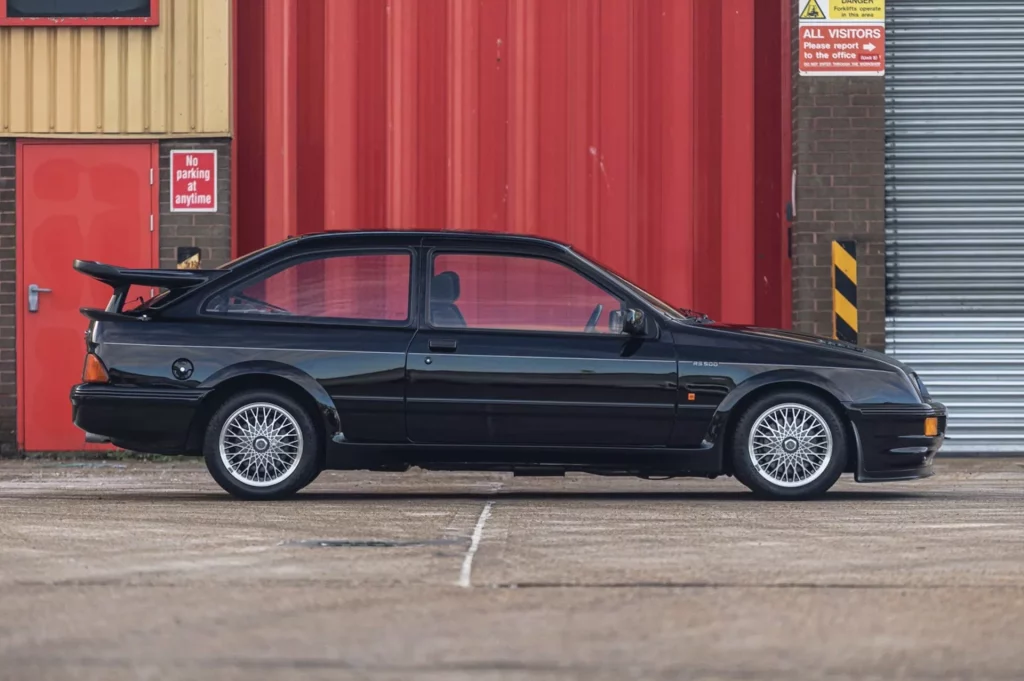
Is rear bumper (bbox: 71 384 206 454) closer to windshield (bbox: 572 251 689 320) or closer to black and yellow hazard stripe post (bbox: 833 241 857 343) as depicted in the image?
windshield (bbox: 572 251 689 320)

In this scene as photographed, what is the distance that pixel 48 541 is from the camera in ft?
23.1

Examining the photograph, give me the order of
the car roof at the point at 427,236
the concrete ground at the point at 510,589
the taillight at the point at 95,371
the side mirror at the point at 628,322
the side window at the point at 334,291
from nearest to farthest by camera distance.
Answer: the concrete ground at the point at 510,589 → the side mirror at the point at 628,322 → the taillight at the point at 95,371 → the side window at the point at 334,291 → the car roof at the point at 427,236

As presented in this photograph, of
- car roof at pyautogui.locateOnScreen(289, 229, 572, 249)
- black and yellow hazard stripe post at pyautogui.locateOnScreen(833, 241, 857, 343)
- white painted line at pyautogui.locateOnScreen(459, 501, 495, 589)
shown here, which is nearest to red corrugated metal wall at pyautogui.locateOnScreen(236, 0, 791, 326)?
black and yellow hazard stripe post at pyautogui.locateOnScreen(833, 241, 857, 343)

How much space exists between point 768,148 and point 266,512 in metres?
6.96

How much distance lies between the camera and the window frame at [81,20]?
45.0 ft

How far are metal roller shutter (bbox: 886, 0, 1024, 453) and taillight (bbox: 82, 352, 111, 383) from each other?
270 inches

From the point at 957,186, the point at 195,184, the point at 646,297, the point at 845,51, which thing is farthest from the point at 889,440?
the point at 195,184

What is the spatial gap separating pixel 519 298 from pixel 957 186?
227 inches

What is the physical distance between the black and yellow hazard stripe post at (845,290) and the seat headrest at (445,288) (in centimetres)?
506

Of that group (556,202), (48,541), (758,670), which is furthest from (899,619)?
(556,202)

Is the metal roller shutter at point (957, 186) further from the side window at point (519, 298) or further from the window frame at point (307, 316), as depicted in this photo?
the window frame at point (307, 316)

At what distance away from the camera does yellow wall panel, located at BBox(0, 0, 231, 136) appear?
13781 millimetres

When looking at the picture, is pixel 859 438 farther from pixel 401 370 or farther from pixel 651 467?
pixel 401 370

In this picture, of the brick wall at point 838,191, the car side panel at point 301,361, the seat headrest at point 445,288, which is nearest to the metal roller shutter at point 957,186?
the brick wall at point 838,191
